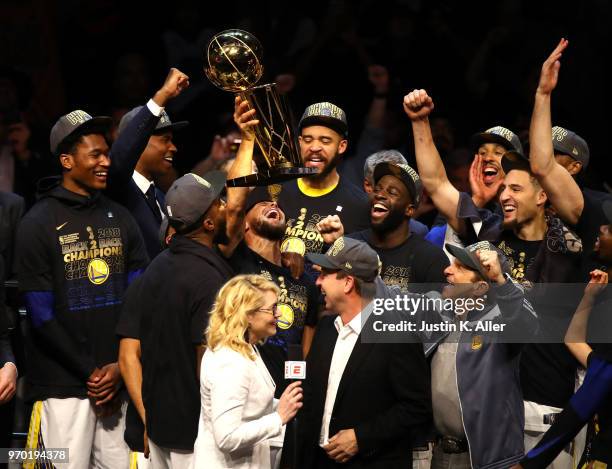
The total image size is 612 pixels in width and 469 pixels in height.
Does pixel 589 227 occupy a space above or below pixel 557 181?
below

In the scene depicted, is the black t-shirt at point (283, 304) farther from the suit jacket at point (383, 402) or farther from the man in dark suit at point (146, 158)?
the man in dark suit at point (146, 158)

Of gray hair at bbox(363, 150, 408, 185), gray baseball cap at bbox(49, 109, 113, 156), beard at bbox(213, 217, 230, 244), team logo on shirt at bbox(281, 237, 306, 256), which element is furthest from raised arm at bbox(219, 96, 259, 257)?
gray hair at bbox(363, 150, 408, 185)

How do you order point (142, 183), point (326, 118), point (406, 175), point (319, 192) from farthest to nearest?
point (142, 183)
point (326, 118)
point (319, 192)
point (406, 175)

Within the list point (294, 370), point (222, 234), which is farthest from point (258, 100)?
point (294, 370)

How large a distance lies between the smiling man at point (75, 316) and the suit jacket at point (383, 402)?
51.5 inches

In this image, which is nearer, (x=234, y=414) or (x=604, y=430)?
(x=604, y=430)

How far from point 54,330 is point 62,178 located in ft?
2.68

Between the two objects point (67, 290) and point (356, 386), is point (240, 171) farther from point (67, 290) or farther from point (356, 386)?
point (67, 290)

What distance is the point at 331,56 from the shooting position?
29.9ft

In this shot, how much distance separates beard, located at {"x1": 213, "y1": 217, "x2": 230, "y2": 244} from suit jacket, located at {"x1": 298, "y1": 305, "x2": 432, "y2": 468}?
2.72 feet

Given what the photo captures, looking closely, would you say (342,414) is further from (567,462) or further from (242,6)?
(242,6)

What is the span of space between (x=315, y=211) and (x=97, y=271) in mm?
1169

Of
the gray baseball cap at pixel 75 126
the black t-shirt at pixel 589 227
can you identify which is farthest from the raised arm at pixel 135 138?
the black t-shirt at pixel 589 227

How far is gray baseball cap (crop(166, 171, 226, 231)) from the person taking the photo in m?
5.64
